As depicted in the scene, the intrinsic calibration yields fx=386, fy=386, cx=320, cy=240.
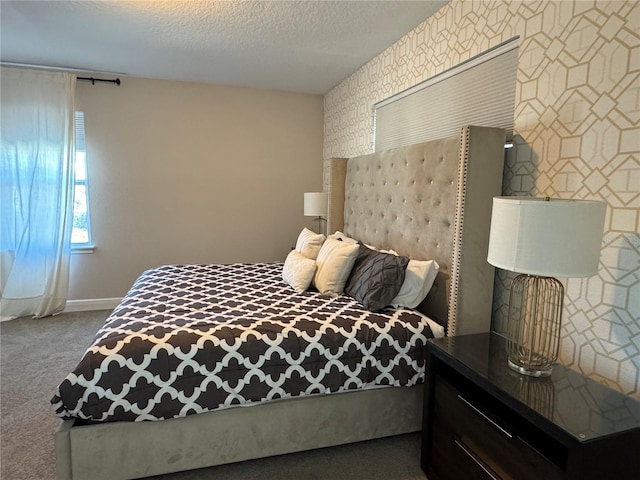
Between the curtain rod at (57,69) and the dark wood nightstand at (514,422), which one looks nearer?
the dark wood nightstand at (514,422)

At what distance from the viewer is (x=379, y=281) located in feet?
7.54

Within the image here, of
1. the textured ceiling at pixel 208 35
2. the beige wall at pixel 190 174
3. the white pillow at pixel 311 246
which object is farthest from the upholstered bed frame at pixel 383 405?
the beige wall at pixel 190 174

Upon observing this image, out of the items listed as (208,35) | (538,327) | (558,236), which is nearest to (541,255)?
(558,236)

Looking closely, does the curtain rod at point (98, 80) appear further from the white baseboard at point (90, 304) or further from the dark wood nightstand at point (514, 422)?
the dark wood nightstand at point (514, 422)

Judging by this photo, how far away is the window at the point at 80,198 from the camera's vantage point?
13.7 feet

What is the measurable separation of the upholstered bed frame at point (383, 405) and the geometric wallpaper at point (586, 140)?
0.20 metres

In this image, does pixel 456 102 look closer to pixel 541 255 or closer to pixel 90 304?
pixel 541 255

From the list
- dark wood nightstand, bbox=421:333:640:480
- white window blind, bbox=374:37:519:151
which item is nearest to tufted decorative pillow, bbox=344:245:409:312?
dark wood nightstand, bbox=421:333:640:480

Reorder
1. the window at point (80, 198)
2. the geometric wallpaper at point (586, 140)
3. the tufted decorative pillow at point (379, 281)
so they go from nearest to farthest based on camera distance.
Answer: the geometric wallpaper at point (586, 140), the tufted decorative pillow at point (379, 281), the window at point (80, 198)

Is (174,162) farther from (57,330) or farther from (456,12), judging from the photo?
(456,12)

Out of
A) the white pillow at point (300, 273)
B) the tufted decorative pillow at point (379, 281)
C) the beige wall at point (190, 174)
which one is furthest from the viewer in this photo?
the beige wall at point (190, 174)

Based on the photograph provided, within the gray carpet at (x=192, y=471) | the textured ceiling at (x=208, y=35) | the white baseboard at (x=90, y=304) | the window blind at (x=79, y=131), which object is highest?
the textured ceiling at (x=208, y=35)

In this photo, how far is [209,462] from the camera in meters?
1.84

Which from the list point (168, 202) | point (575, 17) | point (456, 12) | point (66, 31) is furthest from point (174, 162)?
point (575, 17)
